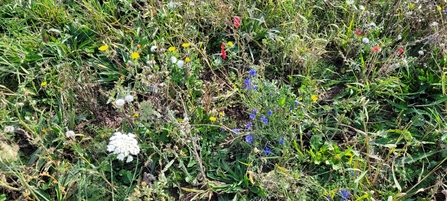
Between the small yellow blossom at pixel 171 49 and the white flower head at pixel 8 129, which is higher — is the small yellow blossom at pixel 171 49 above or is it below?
above

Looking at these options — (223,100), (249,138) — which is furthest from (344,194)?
(223,100)

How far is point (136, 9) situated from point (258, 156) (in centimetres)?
130

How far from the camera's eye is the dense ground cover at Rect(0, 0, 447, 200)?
6.55 feet

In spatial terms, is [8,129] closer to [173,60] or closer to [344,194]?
[173,60]

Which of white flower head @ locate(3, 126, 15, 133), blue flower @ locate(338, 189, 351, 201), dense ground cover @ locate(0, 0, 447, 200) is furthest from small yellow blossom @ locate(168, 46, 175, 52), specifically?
blue flower @ locate(338, 189, 351, 201)

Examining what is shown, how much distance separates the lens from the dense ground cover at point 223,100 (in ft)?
6.55

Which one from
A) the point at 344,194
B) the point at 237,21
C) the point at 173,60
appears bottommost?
the point at 344,194

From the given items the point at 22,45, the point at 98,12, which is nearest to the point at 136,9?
the point at 98,12

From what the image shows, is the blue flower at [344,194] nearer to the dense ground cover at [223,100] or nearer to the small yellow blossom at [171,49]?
the dense ground cover at [223,100]

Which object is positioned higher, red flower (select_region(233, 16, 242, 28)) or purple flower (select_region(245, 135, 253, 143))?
red flower (select_region(233, 16, 242, 28))

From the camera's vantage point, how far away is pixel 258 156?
2107 millimetres

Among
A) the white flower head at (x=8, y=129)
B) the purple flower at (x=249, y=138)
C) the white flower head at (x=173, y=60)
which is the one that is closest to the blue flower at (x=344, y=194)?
the purple flower at (x=249, y=138)

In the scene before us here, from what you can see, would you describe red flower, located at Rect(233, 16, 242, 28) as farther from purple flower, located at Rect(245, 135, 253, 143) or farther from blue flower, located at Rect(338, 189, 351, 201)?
blue flower, located at Rect(338, 189, 351, 201)

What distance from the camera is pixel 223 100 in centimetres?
236
